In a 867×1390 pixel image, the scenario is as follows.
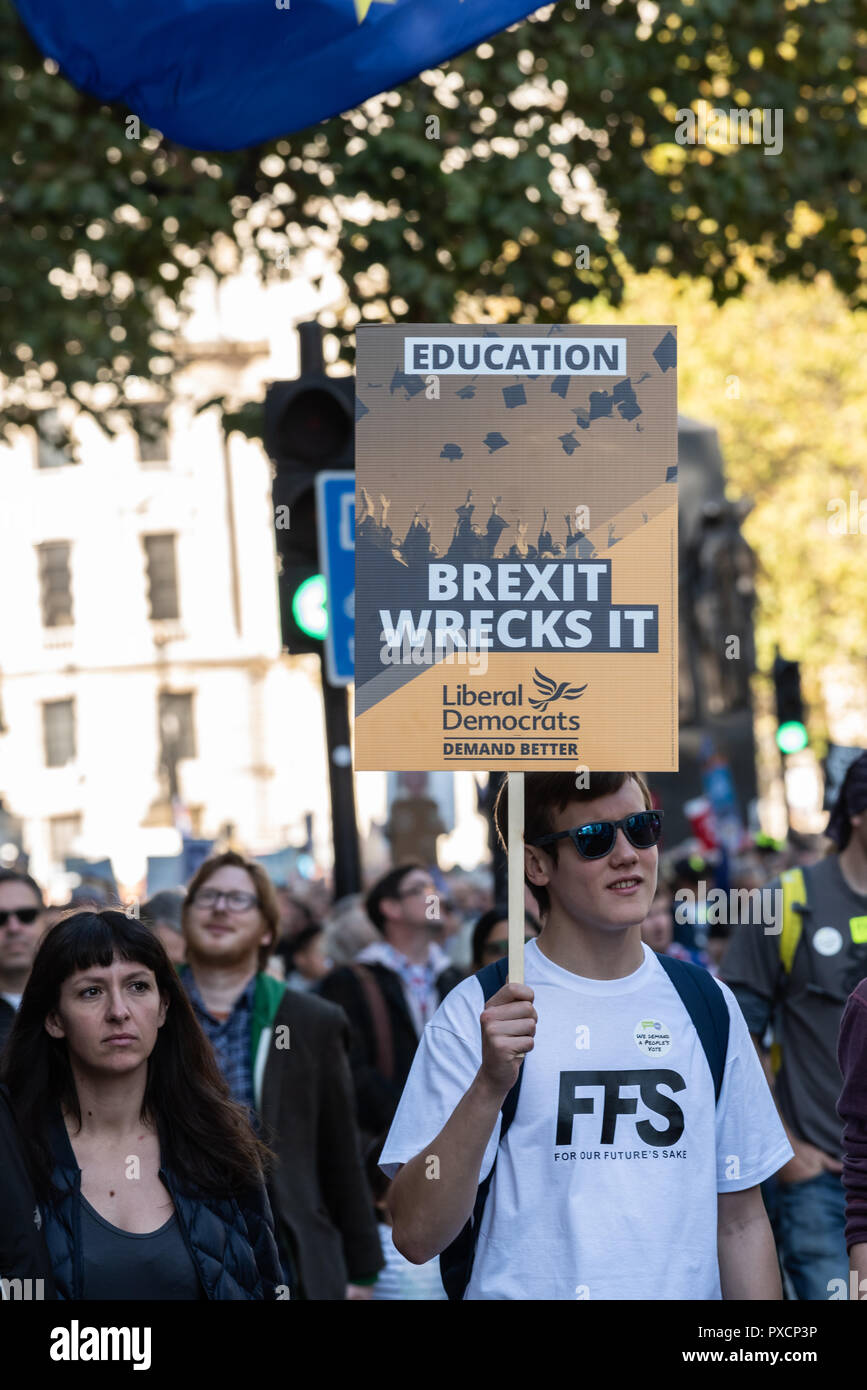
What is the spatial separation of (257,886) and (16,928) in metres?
0.89

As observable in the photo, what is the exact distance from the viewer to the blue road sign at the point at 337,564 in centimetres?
721

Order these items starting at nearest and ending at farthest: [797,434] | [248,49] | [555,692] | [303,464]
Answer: [555,692] → [248,49] → [303,464] → [797,434]

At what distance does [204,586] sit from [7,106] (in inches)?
1911

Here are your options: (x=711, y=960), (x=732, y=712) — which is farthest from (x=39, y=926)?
(x=732, y=712)

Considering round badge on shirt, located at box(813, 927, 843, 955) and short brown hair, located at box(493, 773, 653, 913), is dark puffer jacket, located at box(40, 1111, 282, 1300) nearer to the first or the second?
short brown hair, located at box(493, 773, 653, 913)

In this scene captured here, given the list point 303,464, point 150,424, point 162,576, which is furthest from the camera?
point 162,576

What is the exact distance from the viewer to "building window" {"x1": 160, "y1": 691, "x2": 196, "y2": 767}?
193 feet

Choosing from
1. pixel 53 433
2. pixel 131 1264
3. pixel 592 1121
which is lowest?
pixel 131 1264

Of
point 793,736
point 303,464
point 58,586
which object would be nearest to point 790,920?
point 303,464

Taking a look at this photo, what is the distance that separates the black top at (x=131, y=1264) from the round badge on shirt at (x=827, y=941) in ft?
7.86

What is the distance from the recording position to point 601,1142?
343 centimetres

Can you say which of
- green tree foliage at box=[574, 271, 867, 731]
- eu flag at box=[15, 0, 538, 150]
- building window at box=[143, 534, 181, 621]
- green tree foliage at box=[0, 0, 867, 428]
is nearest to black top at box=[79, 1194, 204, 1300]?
eu flag at box=[15, 0, 538, 150]

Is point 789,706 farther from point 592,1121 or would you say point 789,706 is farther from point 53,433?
point 592,1121
